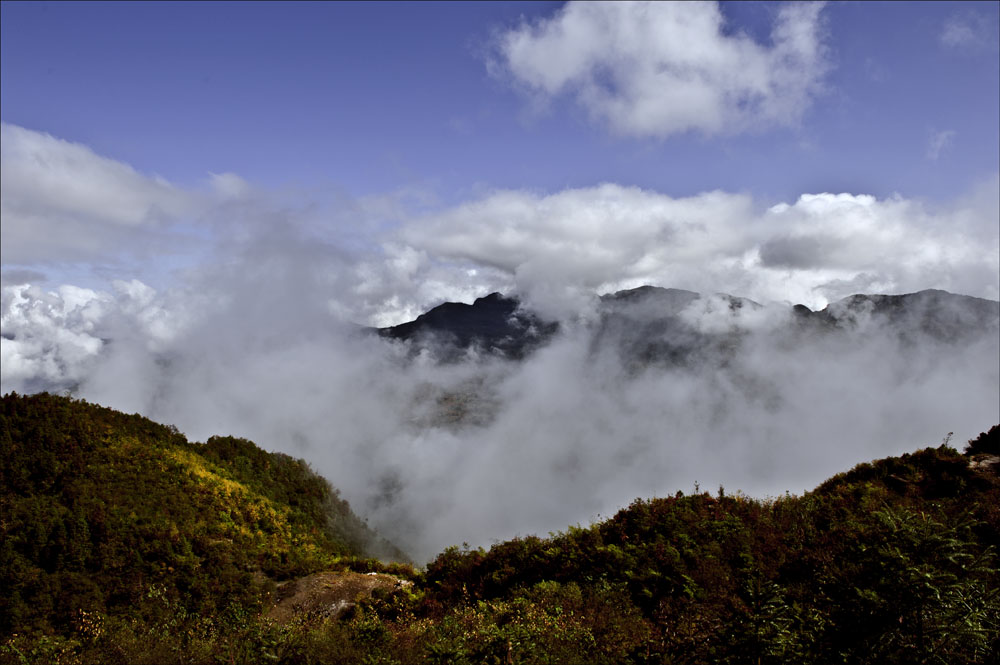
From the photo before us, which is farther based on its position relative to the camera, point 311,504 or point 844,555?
point 311,504

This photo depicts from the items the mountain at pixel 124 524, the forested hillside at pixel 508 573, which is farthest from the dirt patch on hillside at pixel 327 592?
the mountain at pixel 124 524

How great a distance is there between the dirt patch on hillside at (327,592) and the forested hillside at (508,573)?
1.04ft

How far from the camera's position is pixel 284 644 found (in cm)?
914

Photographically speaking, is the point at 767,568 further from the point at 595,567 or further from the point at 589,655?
the point at 589,655

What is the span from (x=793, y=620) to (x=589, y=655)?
3.36 meters

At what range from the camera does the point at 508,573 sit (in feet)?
46.3

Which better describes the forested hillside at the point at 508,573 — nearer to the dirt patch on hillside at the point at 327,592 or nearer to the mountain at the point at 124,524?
the mountain at the point at 124,524

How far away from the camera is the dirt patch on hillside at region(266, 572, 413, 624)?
15.6 meters

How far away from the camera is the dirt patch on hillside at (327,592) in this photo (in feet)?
51.3

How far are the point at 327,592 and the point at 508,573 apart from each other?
20.9 ft

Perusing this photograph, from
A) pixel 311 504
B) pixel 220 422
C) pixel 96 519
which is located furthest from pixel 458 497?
pixel 96 519

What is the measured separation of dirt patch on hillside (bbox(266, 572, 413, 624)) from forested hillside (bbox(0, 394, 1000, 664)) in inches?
12.4

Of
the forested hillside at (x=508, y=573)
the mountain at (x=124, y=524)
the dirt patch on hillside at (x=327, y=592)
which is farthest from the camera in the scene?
the dirt patch on hillside at (x=327, y=592)

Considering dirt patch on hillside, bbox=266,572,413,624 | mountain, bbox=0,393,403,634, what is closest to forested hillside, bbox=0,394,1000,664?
mountain, bbox=0,393,403,634
